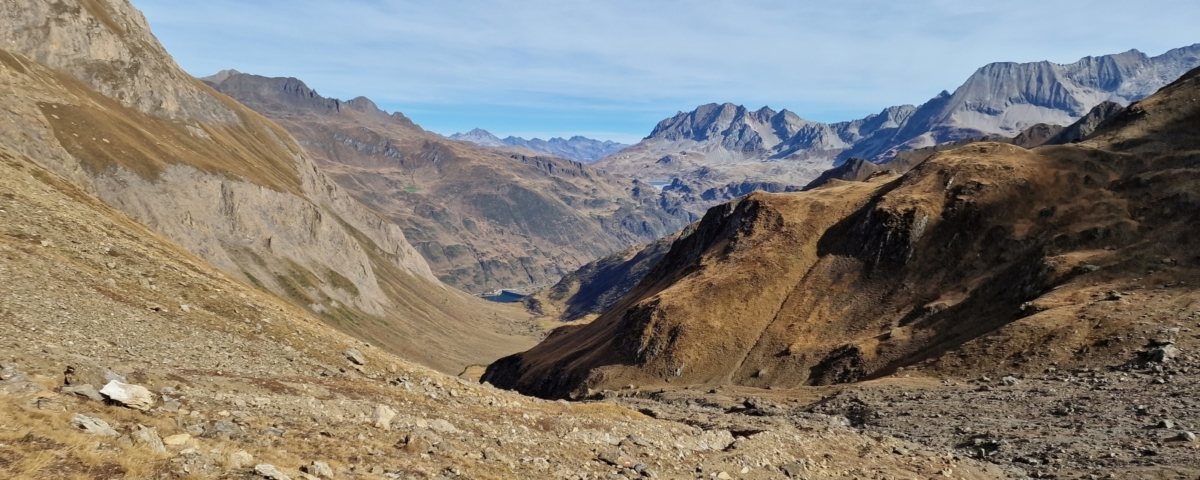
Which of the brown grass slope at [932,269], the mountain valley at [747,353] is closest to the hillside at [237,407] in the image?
the mountain valley at [747,353]

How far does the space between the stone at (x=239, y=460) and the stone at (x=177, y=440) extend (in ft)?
5.57

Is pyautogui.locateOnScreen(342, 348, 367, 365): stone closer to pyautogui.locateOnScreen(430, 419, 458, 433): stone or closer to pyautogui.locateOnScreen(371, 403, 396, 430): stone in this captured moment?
pyautogui.locateOnScreen(371, 403, 396, 430): stone

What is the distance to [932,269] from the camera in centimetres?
8819

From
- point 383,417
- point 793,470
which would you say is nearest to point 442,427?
point 383,417

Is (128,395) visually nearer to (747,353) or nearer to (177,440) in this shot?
(177,440)

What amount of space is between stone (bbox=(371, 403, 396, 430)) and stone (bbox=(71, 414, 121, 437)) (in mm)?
9382

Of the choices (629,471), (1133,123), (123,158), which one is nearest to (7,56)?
(123,158)

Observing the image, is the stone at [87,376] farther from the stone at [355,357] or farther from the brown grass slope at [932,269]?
the brown grass slope at [932,269]

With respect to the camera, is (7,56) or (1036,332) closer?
(1036,332)

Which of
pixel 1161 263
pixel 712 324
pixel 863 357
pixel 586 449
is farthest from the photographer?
pixel 712 324

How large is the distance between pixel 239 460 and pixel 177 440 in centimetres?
221

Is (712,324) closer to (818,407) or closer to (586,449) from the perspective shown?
(818,407)

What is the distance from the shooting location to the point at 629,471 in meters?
25.1

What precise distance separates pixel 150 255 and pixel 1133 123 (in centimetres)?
13727
